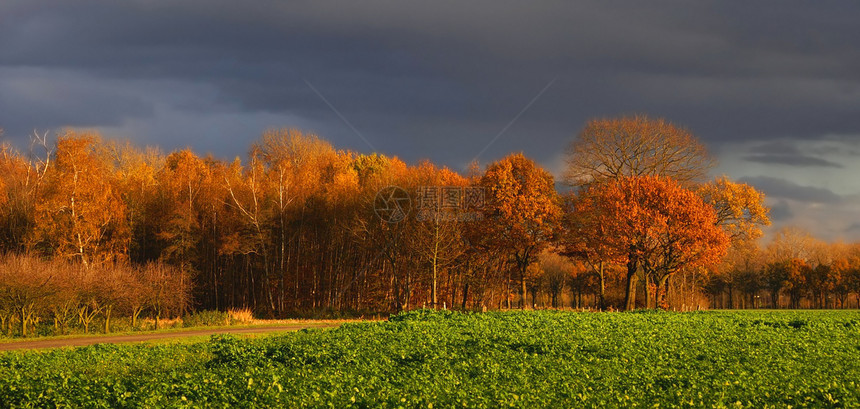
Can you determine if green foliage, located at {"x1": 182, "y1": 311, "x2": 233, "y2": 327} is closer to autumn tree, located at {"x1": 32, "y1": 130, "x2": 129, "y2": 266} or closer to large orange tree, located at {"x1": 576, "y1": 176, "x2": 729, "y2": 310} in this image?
autumn tree, located at {"x1": 32, "y1": 130, "x2": 129, "y2": 266}

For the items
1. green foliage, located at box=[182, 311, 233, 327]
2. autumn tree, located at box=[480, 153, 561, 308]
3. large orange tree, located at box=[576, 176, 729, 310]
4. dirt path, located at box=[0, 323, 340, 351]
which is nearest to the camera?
dirt path, located at box=[0, 323, 340, 351]

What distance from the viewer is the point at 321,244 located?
65938 mm

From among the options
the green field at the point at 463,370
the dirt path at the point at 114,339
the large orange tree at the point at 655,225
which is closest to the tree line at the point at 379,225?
the large orange tree at the point at 655,225

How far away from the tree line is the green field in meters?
25.5

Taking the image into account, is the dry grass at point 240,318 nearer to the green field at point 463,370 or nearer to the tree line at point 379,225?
the tree line at point 379,225

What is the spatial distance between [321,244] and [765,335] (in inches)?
1720

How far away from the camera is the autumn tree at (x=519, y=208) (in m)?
60.0

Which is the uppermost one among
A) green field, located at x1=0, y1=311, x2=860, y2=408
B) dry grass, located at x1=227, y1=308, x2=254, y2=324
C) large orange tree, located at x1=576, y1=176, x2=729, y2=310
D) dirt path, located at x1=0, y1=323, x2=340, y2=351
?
large orange tree, located at x1=576, y1=176, x2=729, y2=310

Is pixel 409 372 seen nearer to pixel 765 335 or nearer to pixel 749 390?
pixel 749 390

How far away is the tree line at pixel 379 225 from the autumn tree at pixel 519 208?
124 mm

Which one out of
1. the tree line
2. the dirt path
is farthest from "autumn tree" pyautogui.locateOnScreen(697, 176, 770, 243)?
the dirt path

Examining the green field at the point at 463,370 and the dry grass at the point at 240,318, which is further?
the dry grass at the point at 240,318

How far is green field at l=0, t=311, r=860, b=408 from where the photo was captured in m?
16.3

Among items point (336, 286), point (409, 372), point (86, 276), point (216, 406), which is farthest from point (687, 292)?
point (216, 406)
